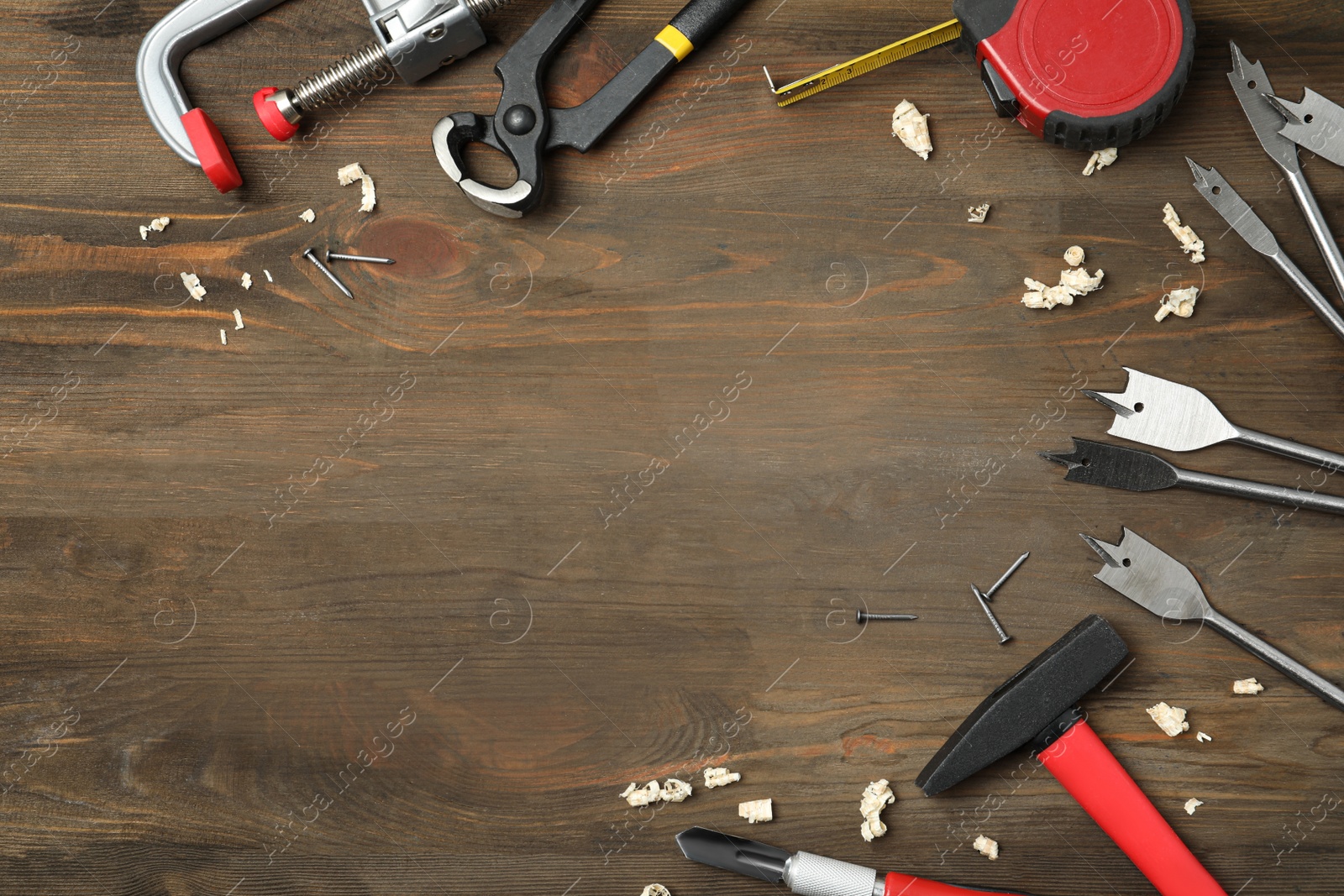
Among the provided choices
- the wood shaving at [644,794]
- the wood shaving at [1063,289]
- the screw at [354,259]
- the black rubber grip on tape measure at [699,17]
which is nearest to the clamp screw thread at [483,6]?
the black rubber grip on tape measure at [699,17]

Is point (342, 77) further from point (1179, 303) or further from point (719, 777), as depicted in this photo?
point (1179, 303)

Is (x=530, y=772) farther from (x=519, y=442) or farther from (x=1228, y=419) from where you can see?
(x=1228, y=419)

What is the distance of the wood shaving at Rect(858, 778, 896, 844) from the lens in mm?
1174

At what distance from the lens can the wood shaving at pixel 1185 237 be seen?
1194 mm

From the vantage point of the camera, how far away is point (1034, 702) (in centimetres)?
111

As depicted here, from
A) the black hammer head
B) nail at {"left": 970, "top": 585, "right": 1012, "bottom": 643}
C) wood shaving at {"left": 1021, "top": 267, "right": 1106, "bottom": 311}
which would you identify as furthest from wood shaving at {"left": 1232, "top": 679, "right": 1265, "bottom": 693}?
wood shaving at {"left": 1021, "top": 267, "right": 1106, "bottom": 311}

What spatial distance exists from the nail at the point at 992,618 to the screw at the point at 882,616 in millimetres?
91

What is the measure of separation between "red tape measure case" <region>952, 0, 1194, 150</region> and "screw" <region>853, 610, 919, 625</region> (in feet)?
2.32

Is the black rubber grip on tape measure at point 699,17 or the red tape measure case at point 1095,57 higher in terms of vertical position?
the black rubber grip on tape measure at point 699,17

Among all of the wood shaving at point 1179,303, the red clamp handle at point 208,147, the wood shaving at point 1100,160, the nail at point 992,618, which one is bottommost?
the nail at point 992,618

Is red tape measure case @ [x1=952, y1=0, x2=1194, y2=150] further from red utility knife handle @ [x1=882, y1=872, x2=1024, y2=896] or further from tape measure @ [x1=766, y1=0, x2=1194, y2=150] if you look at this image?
red utility knife handle @ [x1=882, y1=872, x2=1024, y2=896]

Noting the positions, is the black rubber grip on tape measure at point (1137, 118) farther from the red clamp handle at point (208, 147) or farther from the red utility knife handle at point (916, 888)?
the red clamp handle at point (208, 147)

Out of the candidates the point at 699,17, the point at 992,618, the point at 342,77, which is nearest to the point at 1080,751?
the point at 992,618

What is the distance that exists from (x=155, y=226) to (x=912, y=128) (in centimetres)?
114
